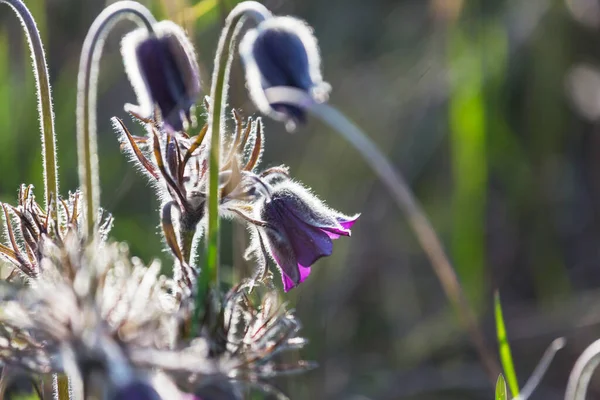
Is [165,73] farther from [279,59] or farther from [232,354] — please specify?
[232,354]

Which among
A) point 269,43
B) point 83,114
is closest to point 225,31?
point 269,43

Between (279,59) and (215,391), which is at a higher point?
(279,59)

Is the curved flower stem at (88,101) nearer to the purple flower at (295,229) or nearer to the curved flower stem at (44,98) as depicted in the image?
the curved flower stem at (44,98)

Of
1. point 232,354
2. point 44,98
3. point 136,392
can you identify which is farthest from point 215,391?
point 44,98

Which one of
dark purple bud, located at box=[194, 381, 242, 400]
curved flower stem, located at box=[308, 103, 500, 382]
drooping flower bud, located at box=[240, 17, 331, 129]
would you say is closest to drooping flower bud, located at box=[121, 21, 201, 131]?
drooping flower bud, located at box=[240, 17, 331, 129]

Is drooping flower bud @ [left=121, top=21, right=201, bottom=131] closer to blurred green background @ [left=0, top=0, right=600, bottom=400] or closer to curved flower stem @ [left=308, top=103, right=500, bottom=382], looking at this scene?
curved flower stem @ [left=308, top=103, right=500, bottom=382]

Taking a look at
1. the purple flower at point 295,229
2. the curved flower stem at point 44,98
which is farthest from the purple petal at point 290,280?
the curved flower stem at point 44,98

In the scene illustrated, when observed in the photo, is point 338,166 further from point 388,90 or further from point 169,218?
point 169,218

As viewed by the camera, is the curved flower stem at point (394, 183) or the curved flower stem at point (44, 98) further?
the curved flower stem at point (394, 183)
